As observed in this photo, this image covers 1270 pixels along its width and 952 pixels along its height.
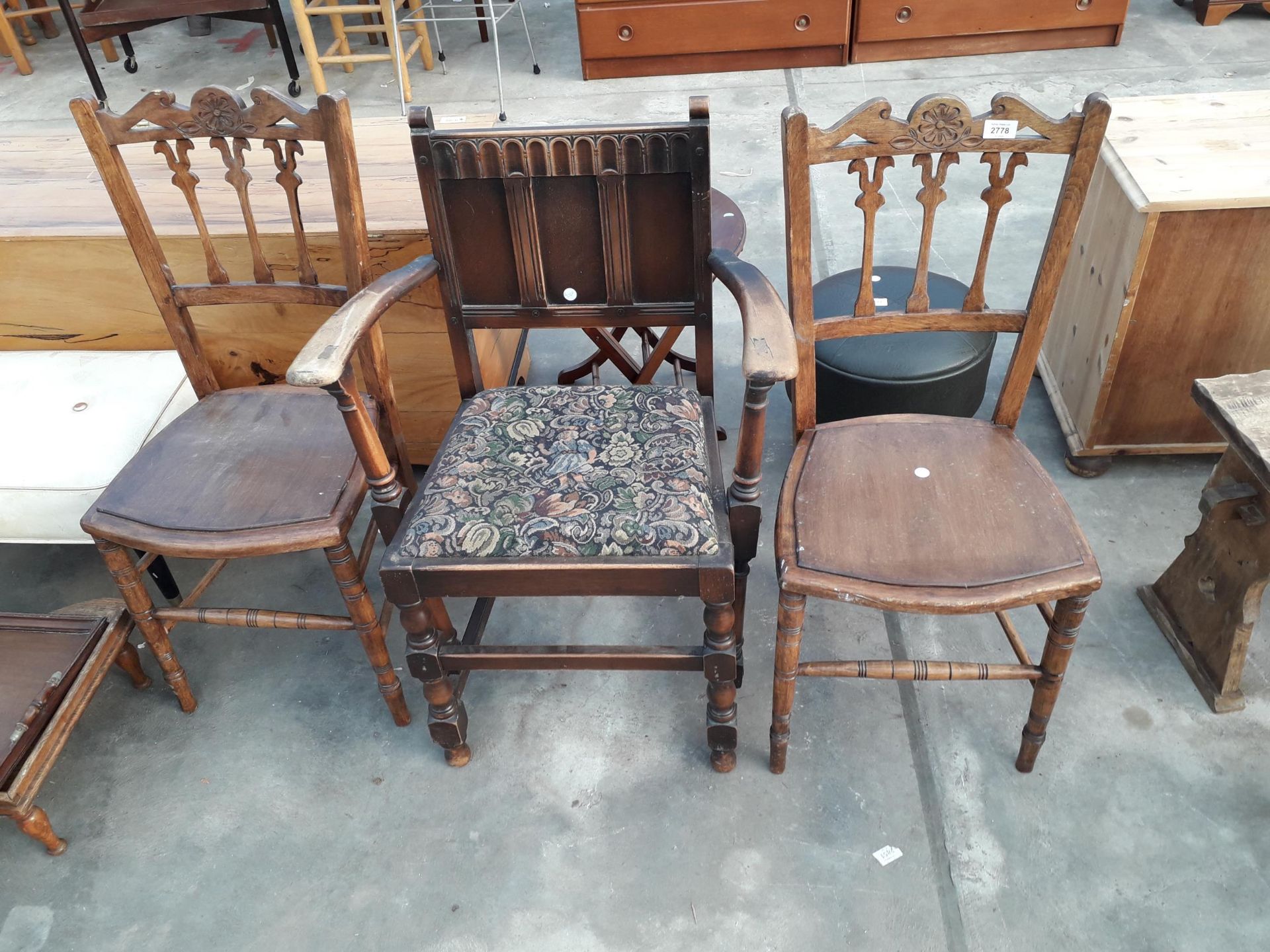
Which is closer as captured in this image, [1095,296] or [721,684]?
[721,684]

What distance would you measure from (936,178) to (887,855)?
3.87ft

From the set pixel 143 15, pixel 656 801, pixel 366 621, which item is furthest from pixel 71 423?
pixel 143 15

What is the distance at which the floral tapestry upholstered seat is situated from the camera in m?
1.42

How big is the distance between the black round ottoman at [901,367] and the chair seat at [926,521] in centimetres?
40

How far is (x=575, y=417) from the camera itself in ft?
5.40

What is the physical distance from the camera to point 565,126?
1.54 metres

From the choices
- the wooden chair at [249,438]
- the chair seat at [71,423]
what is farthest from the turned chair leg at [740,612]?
the chair seat at [71,423]

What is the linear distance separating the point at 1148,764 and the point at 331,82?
4.99 metres

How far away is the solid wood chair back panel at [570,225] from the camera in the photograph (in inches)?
60.4

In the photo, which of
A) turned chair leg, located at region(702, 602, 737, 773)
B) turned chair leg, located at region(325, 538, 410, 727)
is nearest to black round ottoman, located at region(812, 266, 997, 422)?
turned chair leg, located at region(702, 602, 737, 773)

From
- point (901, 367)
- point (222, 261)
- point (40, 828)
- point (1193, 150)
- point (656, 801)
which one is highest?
point (1193, 150)

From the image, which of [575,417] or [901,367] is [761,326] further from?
[901,367]

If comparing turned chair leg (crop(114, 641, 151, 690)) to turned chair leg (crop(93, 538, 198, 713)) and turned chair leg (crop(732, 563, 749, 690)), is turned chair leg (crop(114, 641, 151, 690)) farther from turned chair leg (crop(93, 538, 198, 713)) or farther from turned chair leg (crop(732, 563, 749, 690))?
turned chair leg (crop(732, 563, 749, 690))

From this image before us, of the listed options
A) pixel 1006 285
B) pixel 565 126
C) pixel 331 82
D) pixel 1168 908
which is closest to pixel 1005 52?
pixel 1006 285
